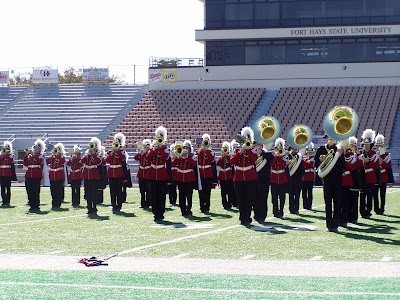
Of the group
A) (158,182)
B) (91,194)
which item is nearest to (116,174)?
(91,194)

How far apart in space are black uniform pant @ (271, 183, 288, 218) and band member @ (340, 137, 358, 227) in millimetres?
1930

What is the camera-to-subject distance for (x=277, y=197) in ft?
59.8

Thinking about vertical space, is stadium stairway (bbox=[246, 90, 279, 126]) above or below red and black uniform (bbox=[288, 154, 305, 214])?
above

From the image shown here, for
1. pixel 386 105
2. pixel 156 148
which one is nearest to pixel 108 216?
pixel 156 148

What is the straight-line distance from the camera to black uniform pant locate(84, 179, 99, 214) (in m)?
18.7

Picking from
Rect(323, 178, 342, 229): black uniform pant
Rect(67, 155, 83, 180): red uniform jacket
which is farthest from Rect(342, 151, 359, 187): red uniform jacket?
Rect(67, 155, 83, 180): red uniform jacket

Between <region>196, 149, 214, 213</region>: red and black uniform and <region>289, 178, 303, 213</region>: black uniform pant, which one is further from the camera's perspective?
<region>196, 149, 214, 213</region>: red and black uniform

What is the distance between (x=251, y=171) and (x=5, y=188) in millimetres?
8858

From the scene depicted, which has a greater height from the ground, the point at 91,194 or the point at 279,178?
the point at 279,178

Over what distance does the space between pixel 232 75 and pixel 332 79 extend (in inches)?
196

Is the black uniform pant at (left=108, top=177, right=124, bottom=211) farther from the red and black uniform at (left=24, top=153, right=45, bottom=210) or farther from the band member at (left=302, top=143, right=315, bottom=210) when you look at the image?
the band member at (left=302, top=143, right=315, bottom=210)

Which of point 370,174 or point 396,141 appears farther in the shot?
point 396,141

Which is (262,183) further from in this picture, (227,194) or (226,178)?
(227,194)

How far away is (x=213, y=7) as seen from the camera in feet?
153
